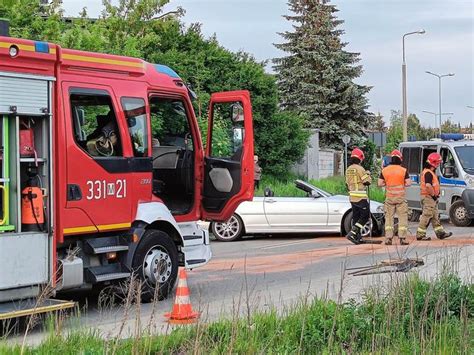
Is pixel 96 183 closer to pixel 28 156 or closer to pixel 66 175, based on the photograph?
pixel 66 175

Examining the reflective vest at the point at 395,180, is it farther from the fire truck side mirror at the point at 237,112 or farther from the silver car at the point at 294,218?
the fire truck side mirror at the point at 237,112

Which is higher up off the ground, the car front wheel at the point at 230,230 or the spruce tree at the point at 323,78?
the spruce tree at the point at 323,78

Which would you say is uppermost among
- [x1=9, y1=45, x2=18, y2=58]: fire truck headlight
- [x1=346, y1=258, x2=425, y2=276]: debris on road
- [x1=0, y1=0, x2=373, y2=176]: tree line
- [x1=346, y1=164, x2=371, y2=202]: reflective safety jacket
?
[x1=0, y1=0, x2=373, y2=176]: tree line

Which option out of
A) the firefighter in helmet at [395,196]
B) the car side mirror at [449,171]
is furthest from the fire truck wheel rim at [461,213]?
the firefighter in helmet at [395,196]

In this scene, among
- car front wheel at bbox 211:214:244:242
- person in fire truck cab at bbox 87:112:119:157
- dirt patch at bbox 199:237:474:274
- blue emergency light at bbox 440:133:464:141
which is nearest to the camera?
person in fire truck cab at bbox 87:112:119:157

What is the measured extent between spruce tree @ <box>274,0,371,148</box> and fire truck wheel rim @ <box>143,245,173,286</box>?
35312 millimetres

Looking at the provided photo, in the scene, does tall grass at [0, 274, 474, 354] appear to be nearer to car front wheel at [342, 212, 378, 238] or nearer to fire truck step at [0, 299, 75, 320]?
fire truck step at [0, 299, 75, 320]

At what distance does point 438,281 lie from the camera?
7039mm

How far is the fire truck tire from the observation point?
9.02 meters

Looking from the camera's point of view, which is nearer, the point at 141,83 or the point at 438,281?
the point at 438,281

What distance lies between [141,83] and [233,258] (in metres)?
5.49

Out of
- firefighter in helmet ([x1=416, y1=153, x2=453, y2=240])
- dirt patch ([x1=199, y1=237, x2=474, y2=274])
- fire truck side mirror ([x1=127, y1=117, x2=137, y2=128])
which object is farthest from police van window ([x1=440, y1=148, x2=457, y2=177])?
fire truck side mirror ([x1=127, y1=117, x2=137, y2=128])

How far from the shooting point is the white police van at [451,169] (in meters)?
19.8

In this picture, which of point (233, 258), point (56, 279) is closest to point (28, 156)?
point (56, 279)
